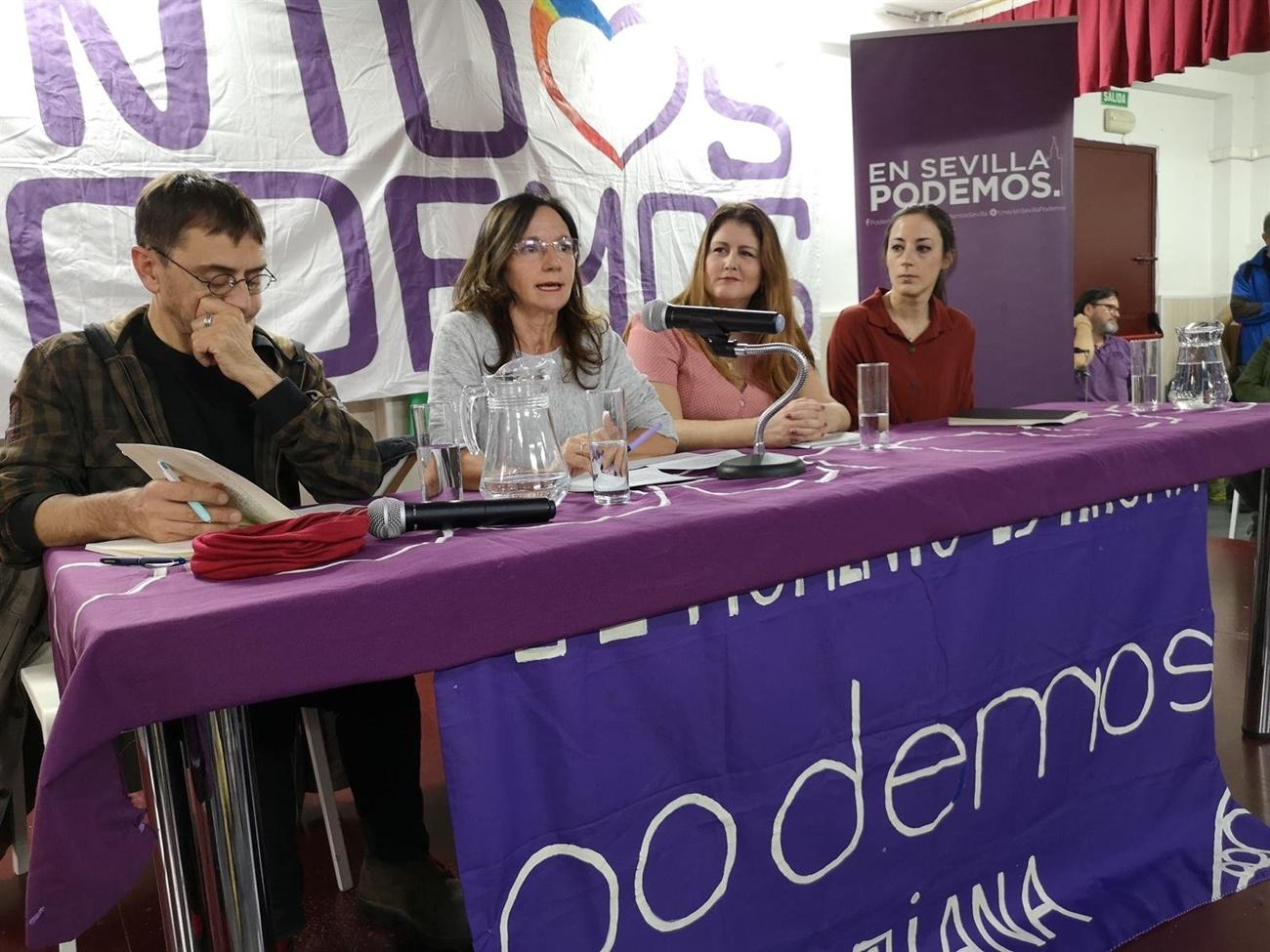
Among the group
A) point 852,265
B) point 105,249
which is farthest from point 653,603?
point 852,265

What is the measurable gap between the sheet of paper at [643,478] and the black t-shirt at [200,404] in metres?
0.56

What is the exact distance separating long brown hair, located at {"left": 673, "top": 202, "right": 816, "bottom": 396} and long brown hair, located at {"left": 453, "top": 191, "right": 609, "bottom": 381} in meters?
0.34

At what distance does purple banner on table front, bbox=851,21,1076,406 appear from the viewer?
3279mm

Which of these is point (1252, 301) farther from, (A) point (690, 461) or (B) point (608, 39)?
(A) point (690, 461)

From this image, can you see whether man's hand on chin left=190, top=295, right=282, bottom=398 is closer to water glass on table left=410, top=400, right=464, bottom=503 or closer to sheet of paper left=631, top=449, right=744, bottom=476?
water glass on table left=410, top=400, right=464, bottom=503

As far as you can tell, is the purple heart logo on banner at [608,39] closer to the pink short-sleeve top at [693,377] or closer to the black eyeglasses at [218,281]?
the pink short-sleeve top at [693,377]

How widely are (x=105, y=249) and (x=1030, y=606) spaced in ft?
8.06

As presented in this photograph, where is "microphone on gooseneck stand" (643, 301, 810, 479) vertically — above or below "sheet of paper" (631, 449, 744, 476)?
above

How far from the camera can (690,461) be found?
5.13 feet

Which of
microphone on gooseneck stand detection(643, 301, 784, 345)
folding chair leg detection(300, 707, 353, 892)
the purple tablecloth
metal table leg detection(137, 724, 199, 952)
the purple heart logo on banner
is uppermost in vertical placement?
the purple heart logo on banner

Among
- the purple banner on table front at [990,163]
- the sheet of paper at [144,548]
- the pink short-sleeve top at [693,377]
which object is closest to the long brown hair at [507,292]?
the pink short-sleeve top at [693,377]

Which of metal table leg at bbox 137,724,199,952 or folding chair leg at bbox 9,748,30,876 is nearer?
metal table leg at bbox 137,724,199,952

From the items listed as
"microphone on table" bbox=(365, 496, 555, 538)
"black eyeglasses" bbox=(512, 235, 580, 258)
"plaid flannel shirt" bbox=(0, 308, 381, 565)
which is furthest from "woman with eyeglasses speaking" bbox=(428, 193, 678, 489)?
"microphone on table" bbox=(365, 496, 555, 538)

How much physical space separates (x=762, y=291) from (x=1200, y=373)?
3.08ft
